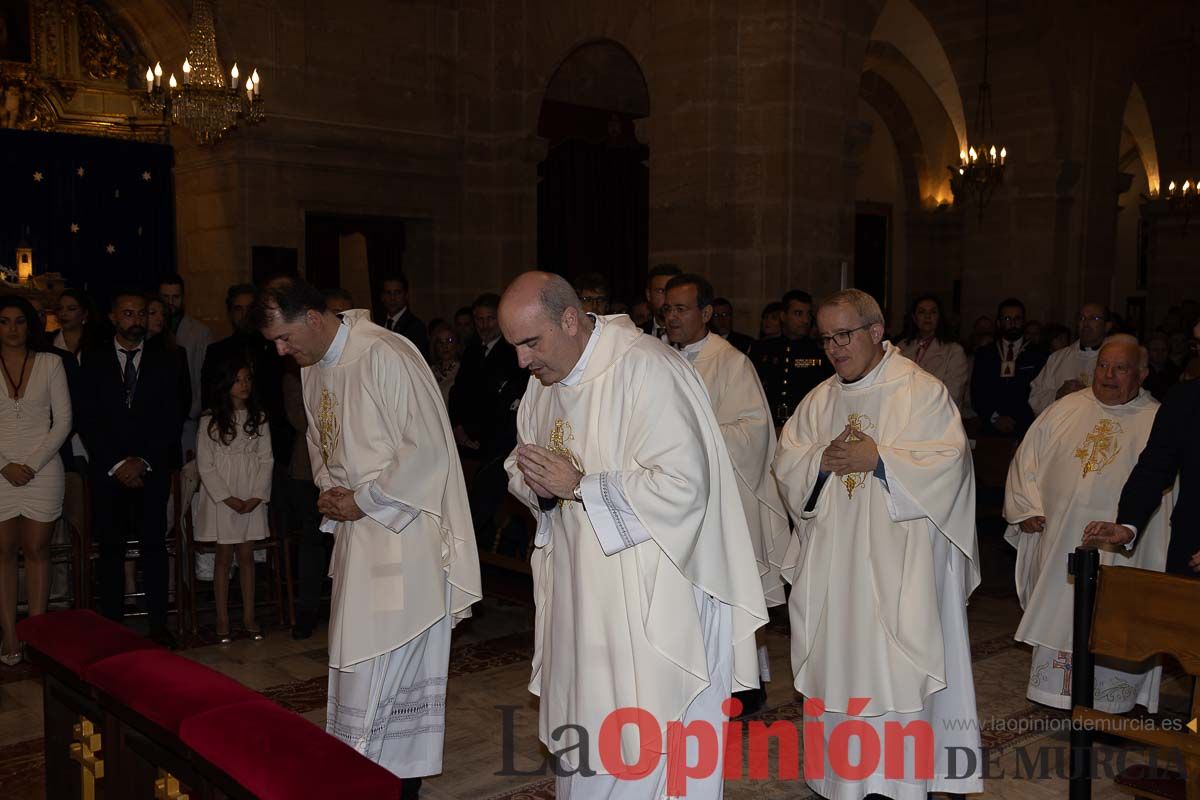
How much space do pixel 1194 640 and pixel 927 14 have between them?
41.3ft

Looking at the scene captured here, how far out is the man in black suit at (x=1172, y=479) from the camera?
4.10 m

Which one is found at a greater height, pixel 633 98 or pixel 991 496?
pixel 633 98

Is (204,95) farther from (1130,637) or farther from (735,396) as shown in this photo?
(1130,637)

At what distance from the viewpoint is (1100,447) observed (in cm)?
508

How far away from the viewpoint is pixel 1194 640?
3020 millimetres

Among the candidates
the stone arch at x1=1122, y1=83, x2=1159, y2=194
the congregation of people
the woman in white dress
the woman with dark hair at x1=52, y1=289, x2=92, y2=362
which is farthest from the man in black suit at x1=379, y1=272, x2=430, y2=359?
the stone arch at x1=1122, y1=83, x2=1159, y2=194

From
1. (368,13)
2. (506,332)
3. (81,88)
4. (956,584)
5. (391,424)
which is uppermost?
(368,13)

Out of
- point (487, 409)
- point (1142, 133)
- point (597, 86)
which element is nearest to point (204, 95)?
point (487, 409)

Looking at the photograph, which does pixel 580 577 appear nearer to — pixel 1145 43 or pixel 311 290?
pixel 311 290

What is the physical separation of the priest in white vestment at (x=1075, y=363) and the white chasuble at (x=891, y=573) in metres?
4.35

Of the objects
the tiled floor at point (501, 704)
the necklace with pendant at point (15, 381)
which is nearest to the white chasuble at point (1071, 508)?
the tiled floor at point (501, 704)

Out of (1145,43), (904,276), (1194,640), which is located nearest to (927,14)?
(1145,43)

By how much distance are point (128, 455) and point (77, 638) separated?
10.7 ft

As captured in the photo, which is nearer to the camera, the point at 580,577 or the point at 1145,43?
the point at 580,577
